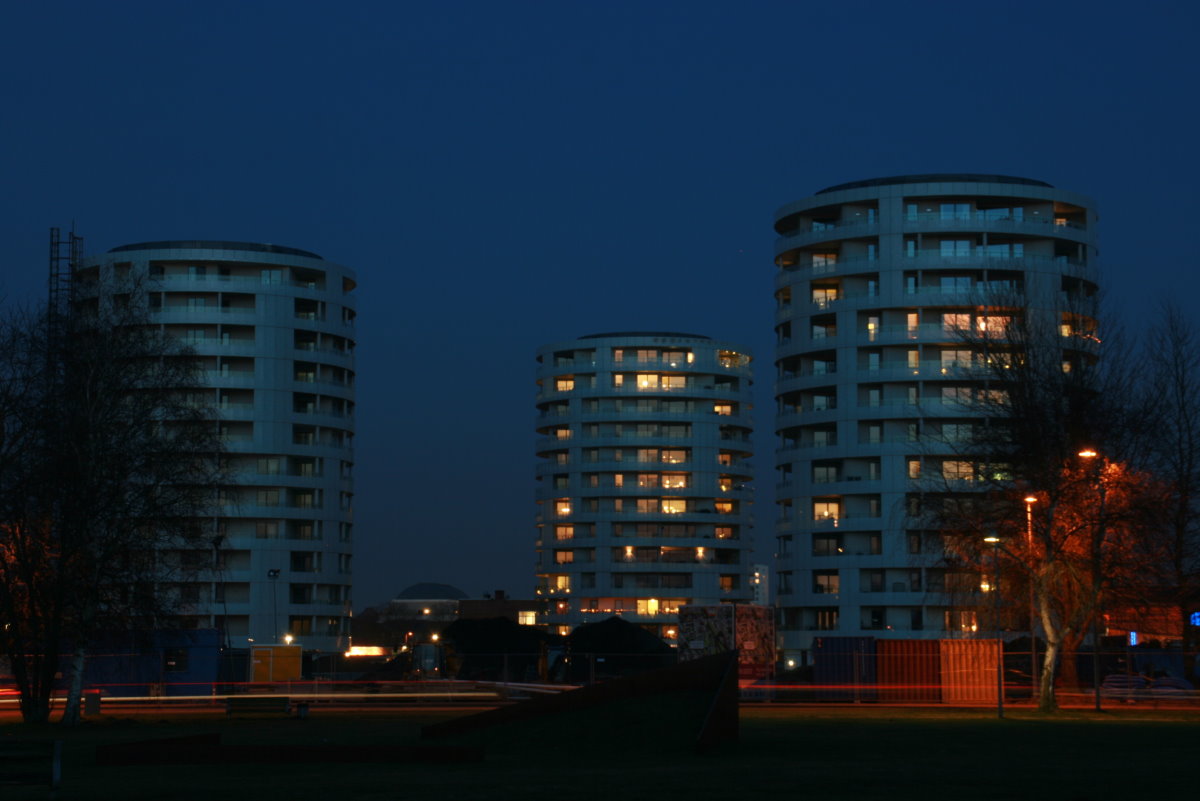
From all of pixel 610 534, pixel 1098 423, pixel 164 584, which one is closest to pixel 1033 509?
pixel 1098 423

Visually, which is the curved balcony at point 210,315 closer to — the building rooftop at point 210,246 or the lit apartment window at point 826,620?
the building rooftop at point 210,246

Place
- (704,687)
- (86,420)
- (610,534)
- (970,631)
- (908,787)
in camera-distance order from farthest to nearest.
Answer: (610,534) → (970,631) → (86,420) → (704,687) → (908,787)

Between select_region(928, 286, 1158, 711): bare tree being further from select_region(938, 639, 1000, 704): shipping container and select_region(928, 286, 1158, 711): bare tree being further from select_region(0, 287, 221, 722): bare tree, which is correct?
select_region(0, 287, 221, 722): bare tree

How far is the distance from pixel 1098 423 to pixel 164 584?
34148 millimetres

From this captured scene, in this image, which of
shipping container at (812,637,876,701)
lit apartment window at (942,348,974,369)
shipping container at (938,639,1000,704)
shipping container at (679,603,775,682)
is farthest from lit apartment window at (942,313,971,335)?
shipping container at (938,639,1000,704)

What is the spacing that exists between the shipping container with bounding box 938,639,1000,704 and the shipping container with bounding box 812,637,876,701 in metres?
3.05

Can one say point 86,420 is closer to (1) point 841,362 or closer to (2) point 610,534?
(1) point 841,362

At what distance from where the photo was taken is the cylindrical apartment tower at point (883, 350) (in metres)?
109

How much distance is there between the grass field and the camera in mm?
22906

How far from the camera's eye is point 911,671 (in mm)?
66062

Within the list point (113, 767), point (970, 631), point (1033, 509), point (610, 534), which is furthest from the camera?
point (610, 534)

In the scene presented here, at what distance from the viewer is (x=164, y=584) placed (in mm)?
49750

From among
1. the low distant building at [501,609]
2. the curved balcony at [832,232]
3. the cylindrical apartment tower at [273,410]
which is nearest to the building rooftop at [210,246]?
the cylindrical apartment tower at [273,410]

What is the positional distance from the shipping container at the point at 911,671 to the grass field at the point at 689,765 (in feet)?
55.4
